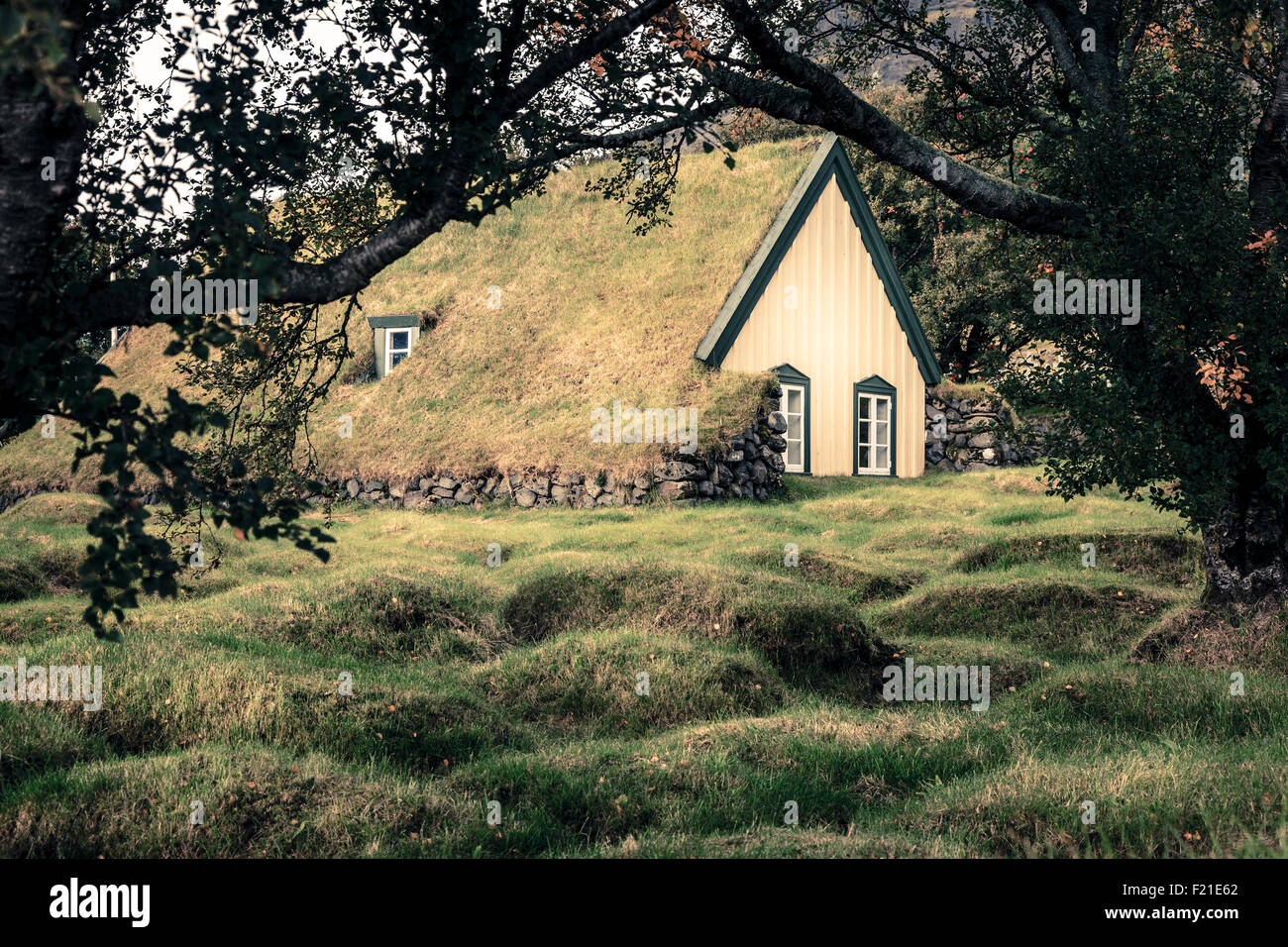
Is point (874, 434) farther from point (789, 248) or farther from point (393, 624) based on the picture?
point (393, 624)

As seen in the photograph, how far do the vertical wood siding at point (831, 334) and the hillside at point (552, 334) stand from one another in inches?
46.6

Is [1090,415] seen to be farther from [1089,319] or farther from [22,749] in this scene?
[22,749]

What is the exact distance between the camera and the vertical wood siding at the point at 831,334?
23.7 metres

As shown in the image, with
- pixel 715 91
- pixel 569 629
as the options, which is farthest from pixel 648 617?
pixel 715 91

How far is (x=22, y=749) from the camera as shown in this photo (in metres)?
7.05

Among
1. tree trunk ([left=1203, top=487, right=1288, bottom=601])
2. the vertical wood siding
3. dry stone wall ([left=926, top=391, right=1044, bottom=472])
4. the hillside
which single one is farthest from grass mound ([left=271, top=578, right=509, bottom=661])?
dry stone wall ([left=926, top=391, right=1044, bottom=472])

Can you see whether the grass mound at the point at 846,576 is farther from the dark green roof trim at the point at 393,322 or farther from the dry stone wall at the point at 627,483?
the dark green roof trim at the point at 393,322

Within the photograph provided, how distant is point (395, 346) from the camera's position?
28.6 metres

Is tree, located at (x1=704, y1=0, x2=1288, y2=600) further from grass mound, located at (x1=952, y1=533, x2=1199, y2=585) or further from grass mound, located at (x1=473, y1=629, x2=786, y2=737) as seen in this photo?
grass mound, located at (x1=473, y1=629, x2=786, y2=737)

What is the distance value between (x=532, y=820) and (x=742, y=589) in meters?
5.61

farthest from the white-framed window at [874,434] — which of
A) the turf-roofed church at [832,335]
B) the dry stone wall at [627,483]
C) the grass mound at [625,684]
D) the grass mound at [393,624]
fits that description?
the grass mound at [625,684]

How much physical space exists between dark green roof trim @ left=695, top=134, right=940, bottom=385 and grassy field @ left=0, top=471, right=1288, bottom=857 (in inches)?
319

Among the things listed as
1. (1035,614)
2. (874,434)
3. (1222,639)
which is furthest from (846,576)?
(874,434)

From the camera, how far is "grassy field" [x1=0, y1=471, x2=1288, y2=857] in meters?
6.10
